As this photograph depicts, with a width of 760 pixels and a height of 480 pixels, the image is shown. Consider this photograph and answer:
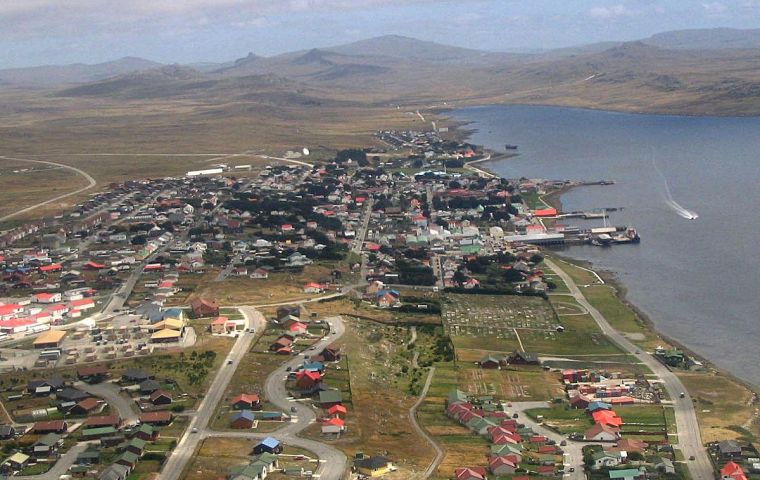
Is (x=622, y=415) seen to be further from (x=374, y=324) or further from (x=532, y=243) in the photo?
(x=532, y=243)

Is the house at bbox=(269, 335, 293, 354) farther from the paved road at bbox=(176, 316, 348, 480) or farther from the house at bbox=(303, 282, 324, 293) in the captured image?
the house at bbox=(303, 282, 324, 293)

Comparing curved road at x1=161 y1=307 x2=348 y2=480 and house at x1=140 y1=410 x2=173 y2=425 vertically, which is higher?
house at x1=140 y1=410 x2=173 y2=425

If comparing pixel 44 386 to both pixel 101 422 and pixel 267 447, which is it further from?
pixel 267 447

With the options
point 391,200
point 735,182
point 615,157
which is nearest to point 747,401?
point 391,200

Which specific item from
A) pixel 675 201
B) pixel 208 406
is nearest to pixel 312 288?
pixel 208 406

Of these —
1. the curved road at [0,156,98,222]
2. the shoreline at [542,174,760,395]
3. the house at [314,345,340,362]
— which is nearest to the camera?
the house at [314,345,340,362]

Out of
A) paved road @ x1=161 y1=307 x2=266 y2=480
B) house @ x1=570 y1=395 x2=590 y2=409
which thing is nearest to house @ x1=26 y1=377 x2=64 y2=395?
paved road @ x1=161 y1=307 x2=266 y2=480
